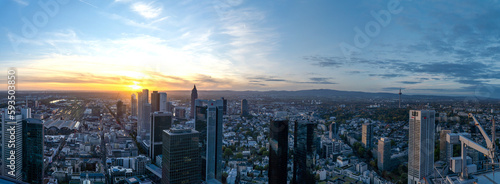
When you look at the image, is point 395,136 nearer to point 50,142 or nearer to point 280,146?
point 280,146

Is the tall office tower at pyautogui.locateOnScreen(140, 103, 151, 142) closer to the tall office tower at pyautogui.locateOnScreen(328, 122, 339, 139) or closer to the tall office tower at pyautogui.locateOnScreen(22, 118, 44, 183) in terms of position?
the tall office tower at pyautogui.locateOnScreen(22, 118, 44, 183)

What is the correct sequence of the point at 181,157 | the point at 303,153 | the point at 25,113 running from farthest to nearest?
the point at 303,153, the point at 25,113, the point at 181,157

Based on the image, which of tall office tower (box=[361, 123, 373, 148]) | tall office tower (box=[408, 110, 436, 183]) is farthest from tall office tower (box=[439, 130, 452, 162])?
tall office tower (box=[361, 123, 373, 148])

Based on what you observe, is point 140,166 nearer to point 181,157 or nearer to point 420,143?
point 181,157

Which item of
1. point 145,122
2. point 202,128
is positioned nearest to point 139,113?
point 145,122

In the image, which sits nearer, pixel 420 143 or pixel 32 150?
pixel 32 150

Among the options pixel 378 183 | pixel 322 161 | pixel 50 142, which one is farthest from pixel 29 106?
pixel 378 183
